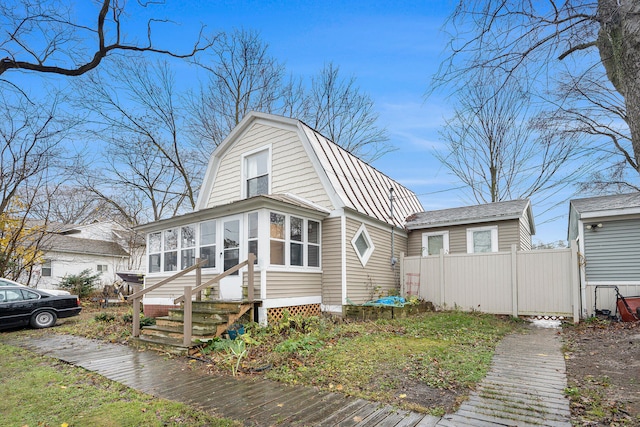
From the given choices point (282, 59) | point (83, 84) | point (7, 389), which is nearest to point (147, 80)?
point (83, 84)

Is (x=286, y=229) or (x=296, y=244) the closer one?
(x=286, y=229)

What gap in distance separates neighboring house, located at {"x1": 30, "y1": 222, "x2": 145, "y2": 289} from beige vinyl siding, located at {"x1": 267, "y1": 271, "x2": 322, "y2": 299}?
53.8 ft

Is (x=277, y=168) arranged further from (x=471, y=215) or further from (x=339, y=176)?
(x=471, y=215)

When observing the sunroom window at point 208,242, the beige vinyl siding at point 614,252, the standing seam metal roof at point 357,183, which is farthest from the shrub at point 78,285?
the beige vinyl siding at point 614,252

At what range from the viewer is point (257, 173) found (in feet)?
40.9

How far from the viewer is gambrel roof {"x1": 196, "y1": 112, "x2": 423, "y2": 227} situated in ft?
34.6

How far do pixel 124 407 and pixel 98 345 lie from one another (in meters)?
5.02

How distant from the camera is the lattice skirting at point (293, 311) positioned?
8.75 m

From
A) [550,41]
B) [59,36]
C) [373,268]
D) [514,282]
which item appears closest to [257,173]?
[373,268]

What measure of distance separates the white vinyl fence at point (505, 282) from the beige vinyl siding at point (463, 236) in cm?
180

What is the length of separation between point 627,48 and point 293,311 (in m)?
8.17

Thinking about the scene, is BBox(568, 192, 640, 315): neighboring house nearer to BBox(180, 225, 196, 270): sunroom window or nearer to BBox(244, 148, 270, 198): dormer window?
BBox(244, 148, 270, 198): dormer window

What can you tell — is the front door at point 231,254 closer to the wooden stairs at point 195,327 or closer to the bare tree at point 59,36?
the wooden stairs at point 195,327

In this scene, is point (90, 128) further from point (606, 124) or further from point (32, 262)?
point (606, 124)
